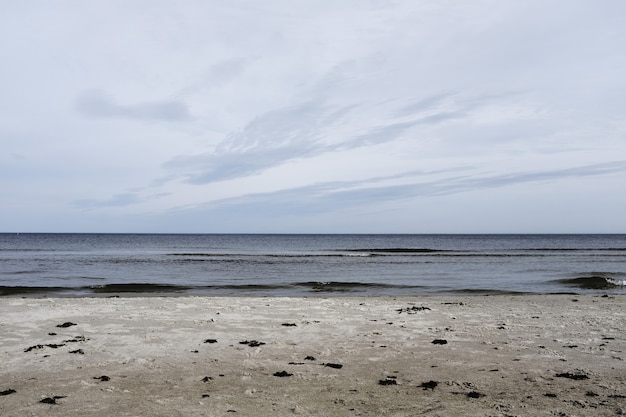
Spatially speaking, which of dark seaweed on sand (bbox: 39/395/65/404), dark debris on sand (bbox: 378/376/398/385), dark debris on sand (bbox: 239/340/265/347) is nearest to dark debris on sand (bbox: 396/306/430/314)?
dark debris on sand (bbox: 239/340/265/347)

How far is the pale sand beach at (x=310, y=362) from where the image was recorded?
6.65 m

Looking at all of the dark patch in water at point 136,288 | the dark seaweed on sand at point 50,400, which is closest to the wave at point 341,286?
the dark patch in water at point 136,288

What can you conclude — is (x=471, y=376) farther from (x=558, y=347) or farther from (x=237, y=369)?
(x=237, y=369)

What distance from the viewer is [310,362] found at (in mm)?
8859

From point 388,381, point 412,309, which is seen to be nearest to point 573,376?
point 388,381

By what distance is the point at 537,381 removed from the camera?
7660 mm

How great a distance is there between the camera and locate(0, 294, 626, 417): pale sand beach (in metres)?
6.65

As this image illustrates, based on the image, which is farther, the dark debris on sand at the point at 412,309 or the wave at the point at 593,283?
the wave at the point at 593,283

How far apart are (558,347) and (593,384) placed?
8.41 feet

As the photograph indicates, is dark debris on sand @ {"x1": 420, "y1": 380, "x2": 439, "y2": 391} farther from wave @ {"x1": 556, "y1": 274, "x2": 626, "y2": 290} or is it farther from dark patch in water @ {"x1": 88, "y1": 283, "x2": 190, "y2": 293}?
wave @ {"x1": 556, "y1": 274, "x2": 626, "y2": 290}

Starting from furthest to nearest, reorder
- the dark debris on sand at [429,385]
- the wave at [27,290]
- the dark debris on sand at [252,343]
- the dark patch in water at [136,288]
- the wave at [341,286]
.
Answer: the wave at [341,286], the dark patch in water at [136,288], the wave at [27,290], the dark debris on sand at [252,343], the dark debris on sand at [429,385]

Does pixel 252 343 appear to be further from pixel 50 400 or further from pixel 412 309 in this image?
pixel 412 309

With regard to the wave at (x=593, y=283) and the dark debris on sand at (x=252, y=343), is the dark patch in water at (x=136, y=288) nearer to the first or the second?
the dark debris on sand at (x=252, y=343)

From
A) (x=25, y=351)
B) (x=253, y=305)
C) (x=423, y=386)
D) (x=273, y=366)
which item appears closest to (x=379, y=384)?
(x=423, y=386)
